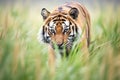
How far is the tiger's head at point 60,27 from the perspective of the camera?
2486 mm

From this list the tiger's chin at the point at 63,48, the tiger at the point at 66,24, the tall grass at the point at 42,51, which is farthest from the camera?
the tiger at the point at 66,24

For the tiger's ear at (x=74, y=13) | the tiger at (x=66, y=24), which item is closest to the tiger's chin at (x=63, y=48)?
the tiger at (x=66, y=24)

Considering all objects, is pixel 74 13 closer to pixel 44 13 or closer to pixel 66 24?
pixel 66 24

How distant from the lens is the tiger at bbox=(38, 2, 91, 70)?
2.48 metres

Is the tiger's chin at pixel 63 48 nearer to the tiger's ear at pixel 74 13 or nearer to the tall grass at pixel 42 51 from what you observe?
the tall grass at pixel 42 51

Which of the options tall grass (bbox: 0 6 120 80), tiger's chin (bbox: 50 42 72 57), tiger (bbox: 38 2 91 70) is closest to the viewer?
tall grass (bbox: 0 6 120 80)

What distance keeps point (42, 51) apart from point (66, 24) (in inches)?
14.7

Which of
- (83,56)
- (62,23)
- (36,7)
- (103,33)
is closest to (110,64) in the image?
(83,56)

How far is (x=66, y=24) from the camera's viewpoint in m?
2.53

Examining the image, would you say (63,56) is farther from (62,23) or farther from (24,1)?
(24,1)

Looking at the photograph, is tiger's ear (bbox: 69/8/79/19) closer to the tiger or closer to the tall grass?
the tiger

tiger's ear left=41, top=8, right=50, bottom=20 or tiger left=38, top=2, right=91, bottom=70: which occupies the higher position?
tiger's ear left=41, top=8, right=50, bottom=20

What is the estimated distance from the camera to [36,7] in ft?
8.50

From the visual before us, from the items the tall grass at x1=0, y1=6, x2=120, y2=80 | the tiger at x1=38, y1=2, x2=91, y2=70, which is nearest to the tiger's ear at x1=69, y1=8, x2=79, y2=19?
the tiger at x1=38, y1=2, x2=91, y2=70
